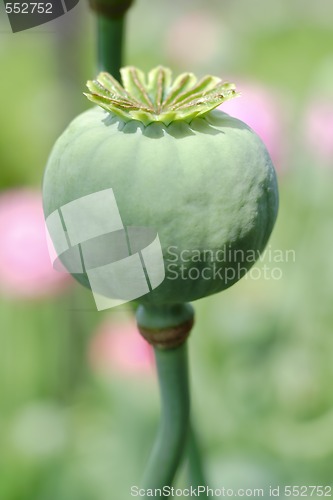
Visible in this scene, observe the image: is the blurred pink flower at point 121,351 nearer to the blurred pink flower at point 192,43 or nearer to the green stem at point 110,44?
the green stem at point 110,44

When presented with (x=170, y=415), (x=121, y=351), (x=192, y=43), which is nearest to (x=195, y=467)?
(x=170, y=415)

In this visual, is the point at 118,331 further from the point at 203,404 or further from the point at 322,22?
the point at 322,22

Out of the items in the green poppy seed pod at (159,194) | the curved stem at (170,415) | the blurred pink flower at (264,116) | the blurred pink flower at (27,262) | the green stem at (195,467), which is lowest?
the blurred pink flower at (27,262)

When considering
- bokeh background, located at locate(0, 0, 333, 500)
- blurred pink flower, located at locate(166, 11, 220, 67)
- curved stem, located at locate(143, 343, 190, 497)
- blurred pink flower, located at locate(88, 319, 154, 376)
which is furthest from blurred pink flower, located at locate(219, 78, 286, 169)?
curved stem, located at locate(143, 343, 190, 497)

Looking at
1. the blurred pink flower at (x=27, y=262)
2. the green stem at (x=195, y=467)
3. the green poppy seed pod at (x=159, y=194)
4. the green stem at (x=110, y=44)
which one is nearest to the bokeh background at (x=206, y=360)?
the blurred pink flower at (x=27, y=262)

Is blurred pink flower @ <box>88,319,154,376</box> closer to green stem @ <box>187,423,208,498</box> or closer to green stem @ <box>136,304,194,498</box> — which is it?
green stem @ <box>187,423,208,498</box>
